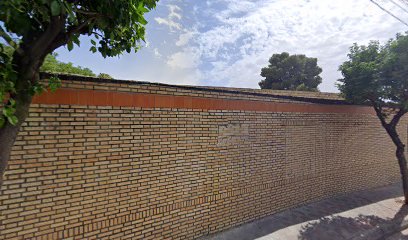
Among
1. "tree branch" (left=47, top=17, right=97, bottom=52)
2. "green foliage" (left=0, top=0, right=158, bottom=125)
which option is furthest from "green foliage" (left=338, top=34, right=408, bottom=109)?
"tree branch" (left=47, top=17, right=97, bottom=52)

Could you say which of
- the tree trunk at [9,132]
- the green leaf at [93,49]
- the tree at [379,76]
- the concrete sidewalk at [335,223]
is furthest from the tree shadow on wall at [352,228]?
the tree trunk at [9,132]

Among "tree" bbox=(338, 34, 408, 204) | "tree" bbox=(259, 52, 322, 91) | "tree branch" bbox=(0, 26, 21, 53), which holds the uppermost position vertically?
"tree" bbox=(259, 52, 322, 91)

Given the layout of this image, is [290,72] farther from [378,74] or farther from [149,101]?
[149,101]

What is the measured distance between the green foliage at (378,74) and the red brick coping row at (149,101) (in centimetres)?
187

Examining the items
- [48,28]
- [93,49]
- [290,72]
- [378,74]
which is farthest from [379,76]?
[290,72]

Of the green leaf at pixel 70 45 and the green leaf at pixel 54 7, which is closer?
the green leaf at pixel 54 7

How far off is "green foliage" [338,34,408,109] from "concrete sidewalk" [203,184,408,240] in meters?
3.03

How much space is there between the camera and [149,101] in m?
4.20

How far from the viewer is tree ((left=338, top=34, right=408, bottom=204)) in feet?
21.5

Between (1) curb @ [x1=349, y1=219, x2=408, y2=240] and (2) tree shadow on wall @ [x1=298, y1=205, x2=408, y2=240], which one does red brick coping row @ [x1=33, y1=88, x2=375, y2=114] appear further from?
(1) curb @ [x1=349, y1=219, x2=408, y2=240]

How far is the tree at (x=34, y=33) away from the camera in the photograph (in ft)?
6.02

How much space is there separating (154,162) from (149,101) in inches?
41.3

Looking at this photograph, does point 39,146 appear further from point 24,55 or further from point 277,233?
point 277,233

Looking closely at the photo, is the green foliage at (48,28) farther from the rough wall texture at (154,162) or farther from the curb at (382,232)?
the curb at (382,232)
